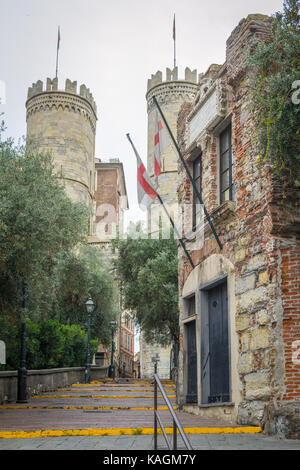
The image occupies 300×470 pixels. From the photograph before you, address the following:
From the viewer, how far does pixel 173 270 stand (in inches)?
950

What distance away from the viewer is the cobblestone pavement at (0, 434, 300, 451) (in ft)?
20.1

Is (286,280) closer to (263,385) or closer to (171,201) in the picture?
(263,385)

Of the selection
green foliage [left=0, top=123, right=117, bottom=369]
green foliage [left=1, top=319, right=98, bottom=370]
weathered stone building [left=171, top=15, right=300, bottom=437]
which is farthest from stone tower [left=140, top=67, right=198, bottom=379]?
weathered stone building [left=171, top=15, right=300, bottom=437]

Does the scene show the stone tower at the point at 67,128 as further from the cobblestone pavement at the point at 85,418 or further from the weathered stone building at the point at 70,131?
the cobblestone pavement at the point at 85,418

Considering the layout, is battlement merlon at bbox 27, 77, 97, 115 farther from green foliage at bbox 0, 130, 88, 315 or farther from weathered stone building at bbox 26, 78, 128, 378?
green foliage at bbox 0, 130, 88, 315

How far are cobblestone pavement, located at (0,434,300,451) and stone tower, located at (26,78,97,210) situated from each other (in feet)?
120

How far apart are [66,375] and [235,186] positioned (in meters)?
14.4

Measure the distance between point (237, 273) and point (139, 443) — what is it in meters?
3.75

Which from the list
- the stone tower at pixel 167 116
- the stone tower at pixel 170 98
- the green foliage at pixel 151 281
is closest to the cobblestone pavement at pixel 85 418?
the green foliage at pixel 151 281

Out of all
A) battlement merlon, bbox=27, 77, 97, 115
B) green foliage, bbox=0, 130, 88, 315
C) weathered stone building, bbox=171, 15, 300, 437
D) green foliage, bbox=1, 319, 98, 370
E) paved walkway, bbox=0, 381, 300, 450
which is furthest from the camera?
battlement merlon, bbox=27, 77, 97, 115

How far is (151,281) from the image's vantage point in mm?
24047

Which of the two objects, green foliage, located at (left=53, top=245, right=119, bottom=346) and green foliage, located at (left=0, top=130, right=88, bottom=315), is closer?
green foliage, located at (left=0, top=130, right=88, bottom=315)

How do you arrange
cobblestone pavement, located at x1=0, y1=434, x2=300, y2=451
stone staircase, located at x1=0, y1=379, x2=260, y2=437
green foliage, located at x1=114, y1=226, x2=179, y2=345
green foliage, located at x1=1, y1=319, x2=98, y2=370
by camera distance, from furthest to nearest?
1. green foliage, located at x1=114, y1=226, x2=179, y2=345
2. green foliage, located at x1=1, y1=319, x2=98, y2=370
3. stone staircase, located at x1=0, y1=379, x2=260, y2=437
4. cobblestone pavement, located at x1=0, y1=434, x2=300, y2=451

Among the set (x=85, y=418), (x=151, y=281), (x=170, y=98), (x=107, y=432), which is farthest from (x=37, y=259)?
(x=170, y=98)
